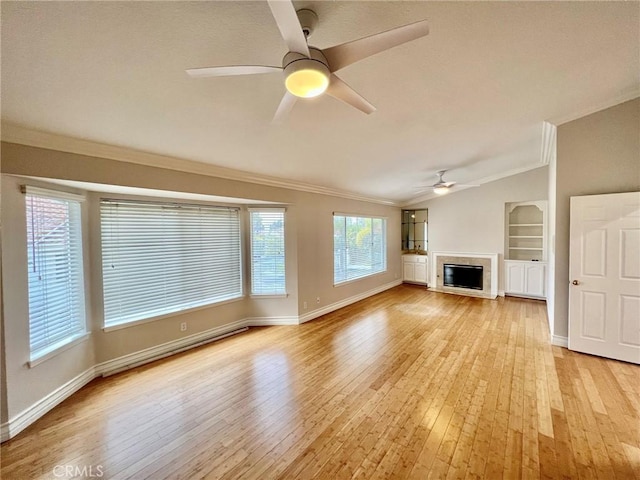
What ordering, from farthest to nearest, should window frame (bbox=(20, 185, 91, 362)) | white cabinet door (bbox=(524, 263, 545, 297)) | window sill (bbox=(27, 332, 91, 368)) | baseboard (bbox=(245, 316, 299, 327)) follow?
white cabinet door (bbox=(524, 263, 545, 297)) < baseboard (bbox=(245, 316, 299, 327)) < window frame (bbox=(20, 185, 91, 362)) < window sill (bbox=(27, 332, 91, 368))

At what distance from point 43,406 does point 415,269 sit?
776 cm

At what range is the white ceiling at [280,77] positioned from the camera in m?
1.45

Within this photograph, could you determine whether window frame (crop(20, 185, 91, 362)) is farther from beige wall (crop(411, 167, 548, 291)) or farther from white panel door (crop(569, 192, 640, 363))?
beige wall (crop(411, 167, 548, 291))

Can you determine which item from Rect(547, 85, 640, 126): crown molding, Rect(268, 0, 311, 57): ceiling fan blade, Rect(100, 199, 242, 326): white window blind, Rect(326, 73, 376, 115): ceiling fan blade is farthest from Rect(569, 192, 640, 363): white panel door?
Rect(100, 199, 242, 326): white window blind

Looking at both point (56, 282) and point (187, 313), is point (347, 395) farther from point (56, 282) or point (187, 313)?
point (56, 282)

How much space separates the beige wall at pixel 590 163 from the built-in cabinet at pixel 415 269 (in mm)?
4019

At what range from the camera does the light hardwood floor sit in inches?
71.6

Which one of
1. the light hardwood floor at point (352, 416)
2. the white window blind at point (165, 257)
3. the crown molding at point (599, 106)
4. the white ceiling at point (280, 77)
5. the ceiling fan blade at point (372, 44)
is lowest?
the light hardwood floor at point (352, 416)

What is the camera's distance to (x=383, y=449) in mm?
1945

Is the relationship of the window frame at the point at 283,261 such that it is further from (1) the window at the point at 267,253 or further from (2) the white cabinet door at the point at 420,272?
(2) the white cabinet door at the point at 420,272

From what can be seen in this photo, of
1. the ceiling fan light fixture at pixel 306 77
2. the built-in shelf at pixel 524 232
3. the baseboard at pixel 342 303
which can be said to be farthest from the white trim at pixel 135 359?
the built-in shelf at pixel 524 232

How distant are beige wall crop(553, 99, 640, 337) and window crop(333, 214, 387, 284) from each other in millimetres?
3523

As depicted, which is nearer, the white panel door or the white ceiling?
the white ceiling

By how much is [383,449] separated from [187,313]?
10.1 ft
